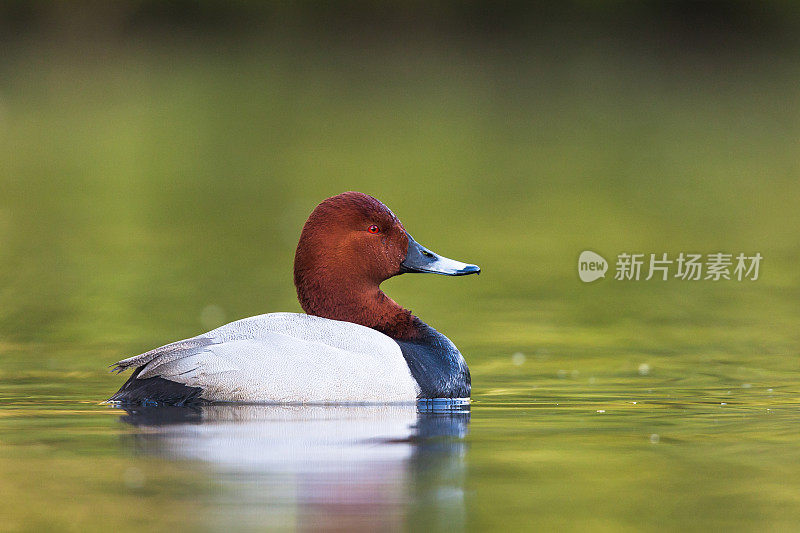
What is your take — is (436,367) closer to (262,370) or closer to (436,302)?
(262,370)

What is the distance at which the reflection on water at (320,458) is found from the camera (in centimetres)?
543

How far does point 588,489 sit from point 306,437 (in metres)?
1.51

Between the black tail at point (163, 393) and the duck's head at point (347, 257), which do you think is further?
the duck's head at point (347, 257)

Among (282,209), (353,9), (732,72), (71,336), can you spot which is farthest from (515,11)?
(71,336)

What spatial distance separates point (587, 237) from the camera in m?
14.9

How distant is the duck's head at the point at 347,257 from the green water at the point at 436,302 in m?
0.87

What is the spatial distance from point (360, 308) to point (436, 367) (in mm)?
661

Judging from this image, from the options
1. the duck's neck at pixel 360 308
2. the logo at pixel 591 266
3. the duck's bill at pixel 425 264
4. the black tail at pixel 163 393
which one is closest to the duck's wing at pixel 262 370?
the black tail at pixel 163 393

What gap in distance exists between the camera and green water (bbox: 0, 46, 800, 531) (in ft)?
19.0

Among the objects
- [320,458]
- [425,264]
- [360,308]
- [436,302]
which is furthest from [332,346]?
[436,302]

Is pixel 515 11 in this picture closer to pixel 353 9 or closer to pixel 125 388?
pixel 353 9

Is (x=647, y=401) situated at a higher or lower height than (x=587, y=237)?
lower

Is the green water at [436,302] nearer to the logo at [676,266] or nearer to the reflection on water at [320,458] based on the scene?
the reflection on water at [320,458]

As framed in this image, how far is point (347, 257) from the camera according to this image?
8.58m
